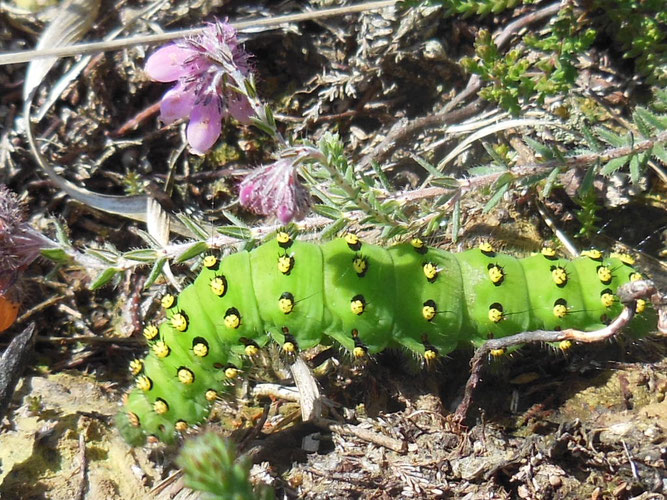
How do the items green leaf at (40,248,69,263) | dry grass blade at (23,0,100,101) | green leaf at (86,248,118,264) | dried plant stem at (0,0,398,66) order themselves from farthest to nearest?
1. dry grass blade at (23,0,100,101)
2. dried plant stem at (0,0,398,66)
3. green leaf at (86,248,118,264)
4. green leaf at (40,248,69,263)

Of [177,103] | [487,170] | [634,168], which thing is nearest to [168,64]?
[177,103]

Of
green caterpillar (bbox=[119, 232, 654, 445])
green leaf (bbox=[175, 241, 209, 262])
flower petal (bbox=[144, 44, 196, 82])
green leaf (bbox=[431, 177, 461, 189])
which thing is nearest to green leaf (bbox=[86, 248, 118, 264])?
green leaf (bbox=[175, 241, 209, 262])

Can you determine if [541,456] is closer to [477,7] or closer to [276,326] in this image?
[276,326]

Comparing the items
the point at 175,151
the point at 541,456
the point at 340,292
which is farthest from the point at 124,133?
the point at 541,456

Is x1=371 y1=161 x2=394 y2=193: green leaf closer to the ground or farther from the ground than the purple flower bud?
farther from the ground

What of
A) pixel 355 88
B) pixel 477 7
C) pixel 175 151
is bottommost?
pixel 175 151

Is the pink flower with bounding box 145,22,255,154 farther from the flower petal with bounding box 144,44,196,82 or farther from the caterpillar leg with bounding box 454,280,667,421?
the caterpillar leg with bounding box 454,280,667,421

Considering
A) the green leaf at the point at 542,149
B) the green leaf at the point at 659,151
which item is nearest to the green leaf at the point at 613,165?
the green leaf at the point at 659,151
